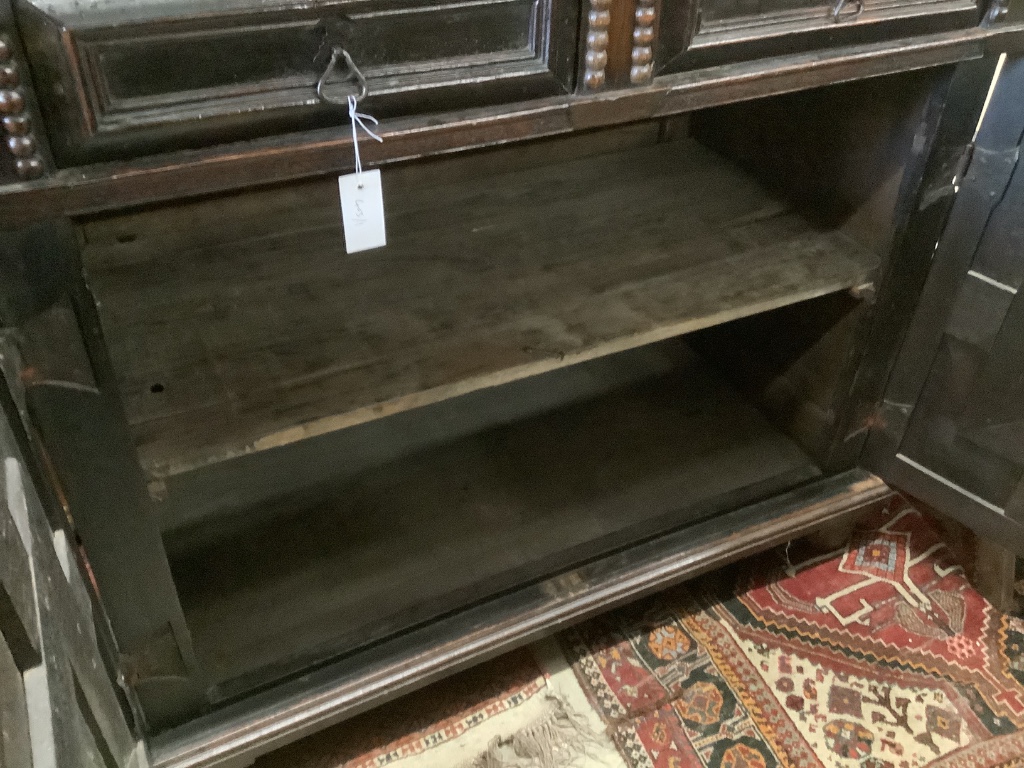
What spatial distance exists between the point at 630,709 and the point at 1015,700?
0.57 metres

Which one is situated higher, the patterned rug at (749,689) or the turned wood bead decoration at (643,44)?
the turned wood bead decoration at (643,44)

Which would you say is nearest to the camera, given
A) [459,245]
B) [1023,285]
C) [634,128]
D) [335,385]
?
[335,385]

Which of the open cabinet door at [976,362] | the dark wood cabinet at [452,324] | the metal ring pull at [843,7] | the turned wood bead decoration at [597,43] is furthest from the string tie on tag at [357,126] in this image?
the open cabinet door at [976,362]

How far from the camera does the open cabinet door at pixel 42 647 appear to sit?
0.44 m

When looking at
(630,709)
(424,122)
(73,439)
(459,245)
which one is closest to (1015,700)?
(630,709)

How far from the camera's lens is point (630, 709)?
1188 mm

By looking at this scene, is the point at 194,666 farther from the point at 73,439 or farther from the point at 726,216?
the point at 726,216

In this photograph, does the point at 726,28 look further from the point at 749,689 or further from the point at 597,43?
the point at 749,689

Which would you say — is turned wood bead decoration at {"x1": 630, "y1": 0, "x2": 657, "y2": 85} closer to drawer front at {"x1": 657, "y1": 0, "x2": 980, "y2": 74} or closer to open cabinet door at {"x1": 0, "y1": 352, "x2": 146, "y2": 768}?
drawer front at {"x1": 657, "y1": 0, "x2": 980, "y2": 74}

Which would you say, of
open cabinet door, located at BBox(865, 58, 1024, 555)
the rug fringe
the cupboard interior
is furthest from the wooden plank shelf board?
the rug fringe

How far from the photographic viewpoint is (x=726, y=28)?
0.78 metres

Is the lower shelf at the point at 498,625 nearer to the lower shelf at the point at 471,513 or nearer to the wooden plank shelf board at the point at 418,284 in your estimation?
the lower shelf at the point at 471,513

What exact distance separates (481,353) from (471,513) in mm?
396

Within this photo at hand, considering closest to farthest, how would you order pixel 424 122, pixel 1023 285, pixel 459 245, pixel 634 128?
1. pixel 424 122
2. pixel 1023 285
3. pixel 459 245
4. pixel 634 128
